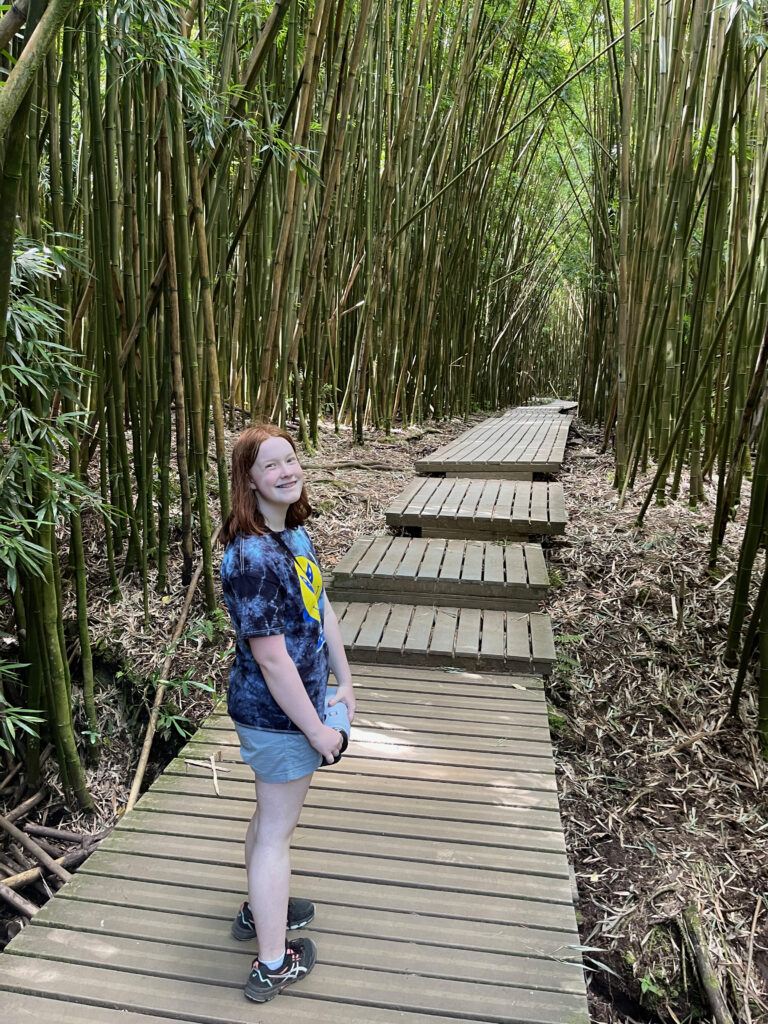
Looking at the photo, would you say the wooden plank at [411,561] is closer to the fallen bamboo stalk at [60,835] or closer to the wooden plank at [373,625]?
the wooden plank at [373,625]

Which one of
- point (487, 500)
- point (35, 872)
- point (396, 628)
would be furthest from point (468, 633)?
point (35, 872)

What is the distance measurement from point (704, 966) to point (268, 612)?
3.50 ft

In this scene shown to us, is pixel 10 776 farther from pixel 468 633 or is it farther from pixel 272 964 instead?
pixel 468 633

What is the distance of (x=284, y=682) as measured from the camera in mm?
942

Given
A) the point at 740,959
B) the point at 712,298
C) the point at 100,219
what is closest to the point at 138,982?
the point at 740,959

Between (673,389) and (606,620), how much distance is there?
1.17 metres

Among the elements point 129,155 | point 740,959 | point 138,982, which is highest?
point 129,155

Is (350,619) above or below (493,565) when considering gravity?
below

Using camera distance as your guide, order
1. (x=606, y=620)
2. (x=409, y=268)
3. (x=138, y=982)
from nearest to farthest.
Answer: (x=138, y=982), (x=606, y=620), (x=409, y=268)

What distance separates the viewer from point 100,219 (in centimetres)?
180

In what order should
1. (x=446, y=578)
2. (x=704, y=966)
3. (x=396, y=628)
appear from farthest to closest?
(x=446, y=578)
(x=396, y=628)
(x=704, y=966)

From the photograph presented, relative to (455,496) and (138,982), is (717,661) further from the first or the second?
(138,982)

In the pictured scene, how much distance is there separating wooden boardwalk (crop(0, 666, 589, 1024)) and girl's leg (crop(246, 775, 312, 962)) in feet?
0.34

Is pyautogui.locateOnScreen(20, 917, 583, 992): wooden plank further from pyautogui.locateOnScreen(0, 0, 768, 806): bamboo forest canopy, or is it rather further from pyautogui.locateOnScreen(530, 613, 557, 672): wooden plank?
pyautogui.locateOnScreen(530, 613, 557, 672): wooden plank
